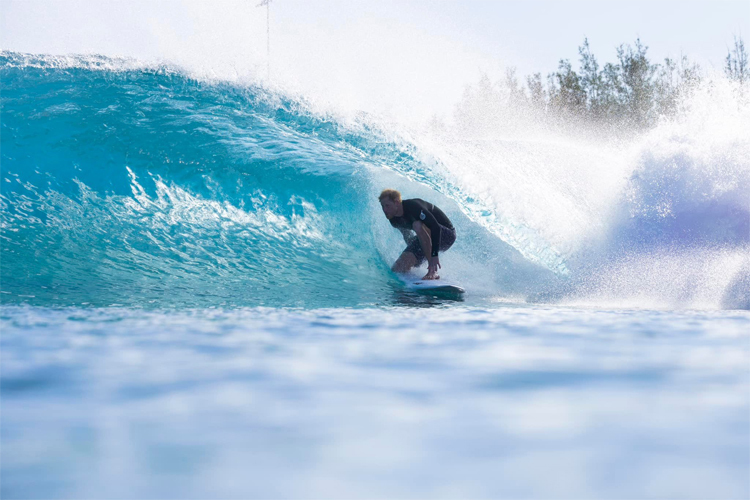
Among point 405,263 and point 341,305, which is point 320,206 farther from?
point 341,305

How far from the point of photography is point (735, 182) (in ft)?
21.5

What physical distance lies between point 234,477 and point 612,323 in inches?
92.7

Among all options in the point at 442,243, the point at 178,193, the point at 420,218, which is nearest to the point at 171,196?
the point at 178,193

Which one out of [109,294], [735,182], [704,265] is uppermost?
[735,182]

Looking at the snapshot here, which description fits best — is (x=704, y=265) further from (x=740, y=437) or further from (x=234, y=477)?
(x=234, y=477)

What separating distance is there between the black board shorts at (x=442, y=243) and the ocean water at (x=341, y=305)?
0.49 m

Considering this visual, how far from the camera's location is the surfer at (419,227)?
6344 millimetres

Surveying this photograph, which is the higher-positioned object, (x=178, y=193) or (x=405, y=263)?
(x=178, y=193)

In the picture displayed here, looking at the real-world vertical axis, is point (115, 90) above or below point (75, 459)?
above

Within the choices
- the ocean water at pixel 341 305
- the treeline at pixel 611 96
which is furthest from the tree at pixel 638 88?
the ocean water at pixel 341 305

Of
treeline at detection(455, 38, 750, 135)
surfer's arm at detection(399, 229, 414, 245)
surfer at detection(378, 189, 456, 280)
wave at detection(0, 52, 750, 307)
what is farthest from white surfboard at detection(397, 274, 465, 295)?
treeline at detection(455, 38, 750, 135)

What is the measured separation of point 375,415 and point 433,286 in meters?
4.46

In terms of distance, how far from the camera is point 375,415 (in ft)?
4.79

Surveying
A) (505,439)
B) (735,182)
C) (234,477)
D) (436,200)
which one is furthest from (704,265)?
(234,477)
